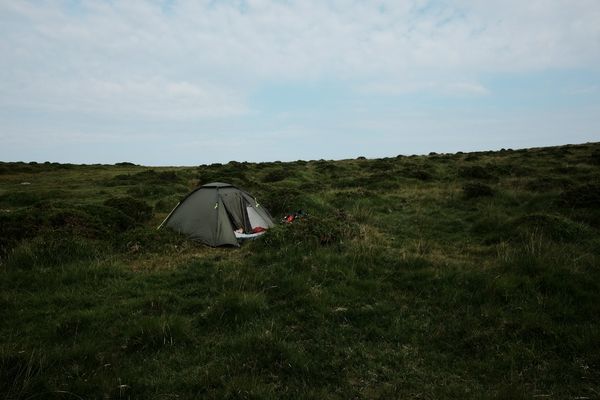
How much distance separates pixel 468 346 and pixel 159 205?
48.5 ft

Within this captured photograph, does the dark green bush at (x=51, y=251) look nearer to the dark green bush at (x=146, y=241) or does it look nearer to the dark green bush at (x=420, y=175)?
the dark green bush at (x=146, y=241)

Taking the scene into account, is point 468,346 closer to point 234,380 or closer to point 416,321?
point 416,321

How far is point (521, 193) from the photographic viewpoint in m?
16.9

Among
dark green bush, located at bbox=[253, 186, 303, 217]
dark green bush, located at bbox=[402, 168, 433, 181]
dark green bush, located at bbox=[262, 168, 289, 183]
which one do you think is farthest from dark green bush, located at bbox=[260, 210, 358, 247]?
dark green bush, located at bbox=[262, 168, 289, 183]

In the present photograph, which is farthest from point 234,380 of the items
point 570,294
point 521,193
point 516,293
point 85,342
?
point 521,193

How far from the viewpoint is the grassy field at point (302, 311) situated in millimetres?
5070

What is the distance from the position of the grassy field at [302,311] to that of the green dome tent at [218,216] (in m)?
0.78

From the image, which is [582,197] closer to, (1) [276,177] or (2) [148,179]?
(1) [276,177]

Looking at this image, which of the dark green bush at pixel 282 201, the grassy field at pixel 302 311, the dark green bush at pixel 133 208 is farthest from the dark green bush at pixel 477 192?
the dark green bush at pixel 133 208

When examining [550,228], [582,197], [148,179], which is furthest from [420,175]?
[148,179]

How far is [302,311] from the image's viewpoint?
691 cm

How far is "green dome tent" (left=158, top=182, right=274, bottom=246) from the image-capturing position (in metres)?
12.5

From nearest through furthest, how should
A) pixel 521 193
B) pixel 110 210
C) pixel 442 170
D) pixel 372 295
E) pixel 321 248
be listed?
pixel 372 295 < pixel 321 248 < pixel 110 210 < pixel 521 193 < pixel 442 170

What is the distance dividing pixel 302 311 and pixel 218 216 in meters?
6.48
